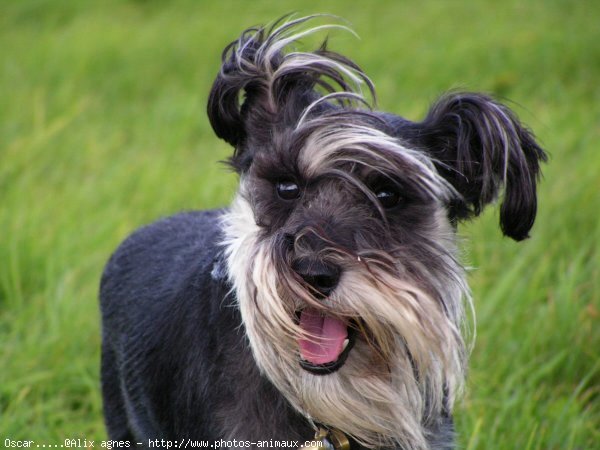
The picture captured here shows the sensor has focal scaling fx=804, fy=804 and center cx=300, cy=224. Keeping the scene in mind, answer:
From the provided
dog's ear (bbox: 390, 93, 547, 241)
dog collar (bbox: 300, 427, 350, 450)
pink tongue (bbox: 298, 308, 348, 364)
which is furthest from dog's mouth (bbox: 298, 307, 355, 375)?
dog's ear (bbox: 390, 93, 547, 241)

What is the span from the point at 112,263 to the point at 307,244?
1.59 metres

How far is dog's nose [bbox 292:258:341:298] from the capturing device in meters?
2.13

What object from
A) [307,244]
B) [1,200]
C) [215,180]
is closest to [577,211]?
[215,180]

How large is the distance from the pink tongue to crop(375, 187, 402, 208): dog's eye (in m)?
0.40

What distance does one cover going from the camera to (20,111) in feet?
21.5

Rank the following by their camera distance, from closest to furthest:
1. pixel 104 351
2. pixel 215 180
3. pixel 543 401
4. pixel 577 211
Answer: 1. pixel 104 351
2. pixel 543 401
3. pixel 577 211
4. pixel 215 180

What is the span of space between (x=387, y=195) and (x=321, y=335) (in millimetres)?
476

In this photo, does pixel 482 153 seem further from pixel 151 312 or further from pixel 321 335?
pixel 151 312

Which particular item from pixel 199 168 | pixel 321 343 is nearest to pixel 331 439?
pixel 321 343

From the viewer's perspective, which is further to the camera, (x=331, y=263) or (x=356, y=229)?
(x=356, y=229)

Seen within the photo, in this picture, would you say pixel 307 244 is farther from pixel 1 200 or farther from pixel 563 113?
pixel 563 113

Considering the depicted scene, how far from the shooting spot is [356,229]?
231cm

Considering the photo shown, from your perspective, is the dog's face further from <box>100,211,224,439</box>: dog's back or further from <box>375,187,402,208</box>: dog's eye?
<box>100,211,224,439</box>: dog's back

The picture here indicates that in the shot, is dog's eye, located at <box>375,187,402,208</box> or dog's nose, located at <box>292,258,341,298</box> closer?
dog's nose, located at <box>292,258,341,298</box>
